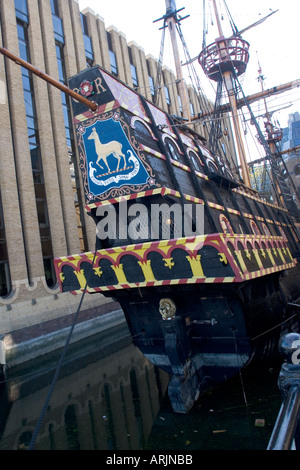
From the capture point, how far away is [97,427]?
6730mm

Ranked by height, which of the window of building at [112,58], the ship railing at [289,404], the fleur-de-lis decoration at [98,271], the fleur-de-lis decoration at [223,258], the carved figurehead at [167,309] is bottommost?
the ship railing at [289,404]

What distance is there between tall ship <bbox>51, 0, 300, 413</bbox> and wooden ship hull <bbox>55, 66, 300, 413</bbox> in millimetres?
20

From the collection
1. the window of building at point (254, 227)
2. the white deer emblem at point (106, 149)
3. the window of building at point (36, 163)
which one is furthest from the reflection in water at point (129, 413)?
the window of building at point (36, 163)

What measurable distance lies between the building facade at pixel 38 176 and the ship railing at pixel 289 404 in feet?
35.8

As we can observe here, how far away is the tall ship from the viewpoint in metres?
6.02

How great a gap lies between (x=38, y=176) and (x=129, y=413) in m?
12.8

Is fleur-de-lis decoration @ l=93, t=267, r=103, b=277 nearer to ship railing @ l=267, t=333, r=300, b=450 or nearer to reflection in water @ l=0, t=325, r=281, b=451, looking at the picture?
reflection in water @ l=0, t=325, r=281, b=451

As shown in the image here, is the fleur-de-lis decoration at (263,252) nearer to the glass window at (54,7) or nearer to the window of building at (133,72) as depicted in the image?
the glass window at (54,7)

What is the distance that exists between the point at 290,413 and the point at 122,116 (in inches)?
219

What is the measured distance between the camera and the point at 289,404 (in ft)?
8.35

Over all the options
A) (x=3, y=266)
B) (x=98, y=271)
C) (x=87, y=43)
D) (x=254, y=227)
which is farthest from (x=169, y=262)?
(x=87, y=43)

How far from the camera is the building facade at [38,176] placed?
554 inches

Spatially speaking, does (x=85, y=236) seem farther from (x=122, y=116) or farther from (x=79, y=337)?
(x=122, y=116)

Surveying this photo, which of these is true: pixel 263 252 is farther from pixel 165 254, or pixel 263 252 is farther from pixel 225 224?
pixel 165 254
